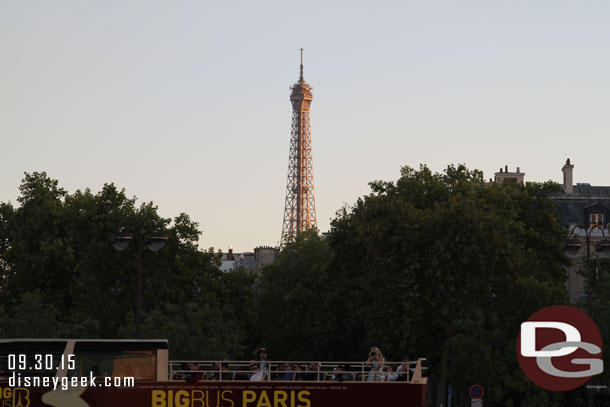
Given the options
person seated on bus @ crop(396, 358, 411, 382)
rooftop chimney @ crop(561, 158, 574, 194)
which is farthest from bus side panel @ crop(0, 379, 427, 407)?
rooftop chimney @ crop(561, 158, 574, 194)

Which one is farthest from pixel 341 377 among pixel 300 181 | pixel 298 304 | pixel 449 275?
pixel 300 181

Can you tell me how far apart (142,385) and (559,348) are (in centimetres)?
2214

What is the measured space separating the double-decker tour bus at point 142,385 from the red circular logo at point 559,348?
1919cm

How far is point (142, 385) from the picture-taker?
2323 centimetres

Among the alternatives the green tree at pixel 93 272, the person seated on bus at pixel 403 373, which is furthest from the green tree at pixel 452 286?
the person seated on bus at pixel 403 373

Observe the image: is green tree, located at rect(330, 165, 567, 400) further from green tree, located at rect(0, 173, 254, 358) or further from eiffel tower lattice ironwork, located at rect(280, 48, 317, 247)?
eiffel tower lattice ironwork, located at rect(280, 48, 317, 247)

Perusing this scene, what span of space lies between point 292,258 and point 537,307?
29627mm

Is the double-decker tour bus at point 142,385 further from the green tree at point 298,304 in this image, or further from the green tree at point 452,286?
the green tree at point 298,304

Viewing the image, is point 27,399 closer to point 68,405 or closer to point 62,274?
point 68,405

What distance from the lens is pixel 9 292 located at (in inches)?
2638

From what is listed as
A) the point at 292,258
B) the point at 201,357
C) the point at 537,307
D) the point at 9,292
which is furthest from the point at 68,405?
the point at 292,258

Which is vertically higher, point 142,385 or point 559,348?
Result: point 559,348

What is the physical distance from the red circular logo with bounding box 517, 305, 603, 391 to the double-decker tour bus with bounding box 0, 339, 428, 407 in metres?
19.2

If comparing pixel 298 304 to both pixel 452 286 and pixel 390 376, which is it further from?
pixel 390 376
